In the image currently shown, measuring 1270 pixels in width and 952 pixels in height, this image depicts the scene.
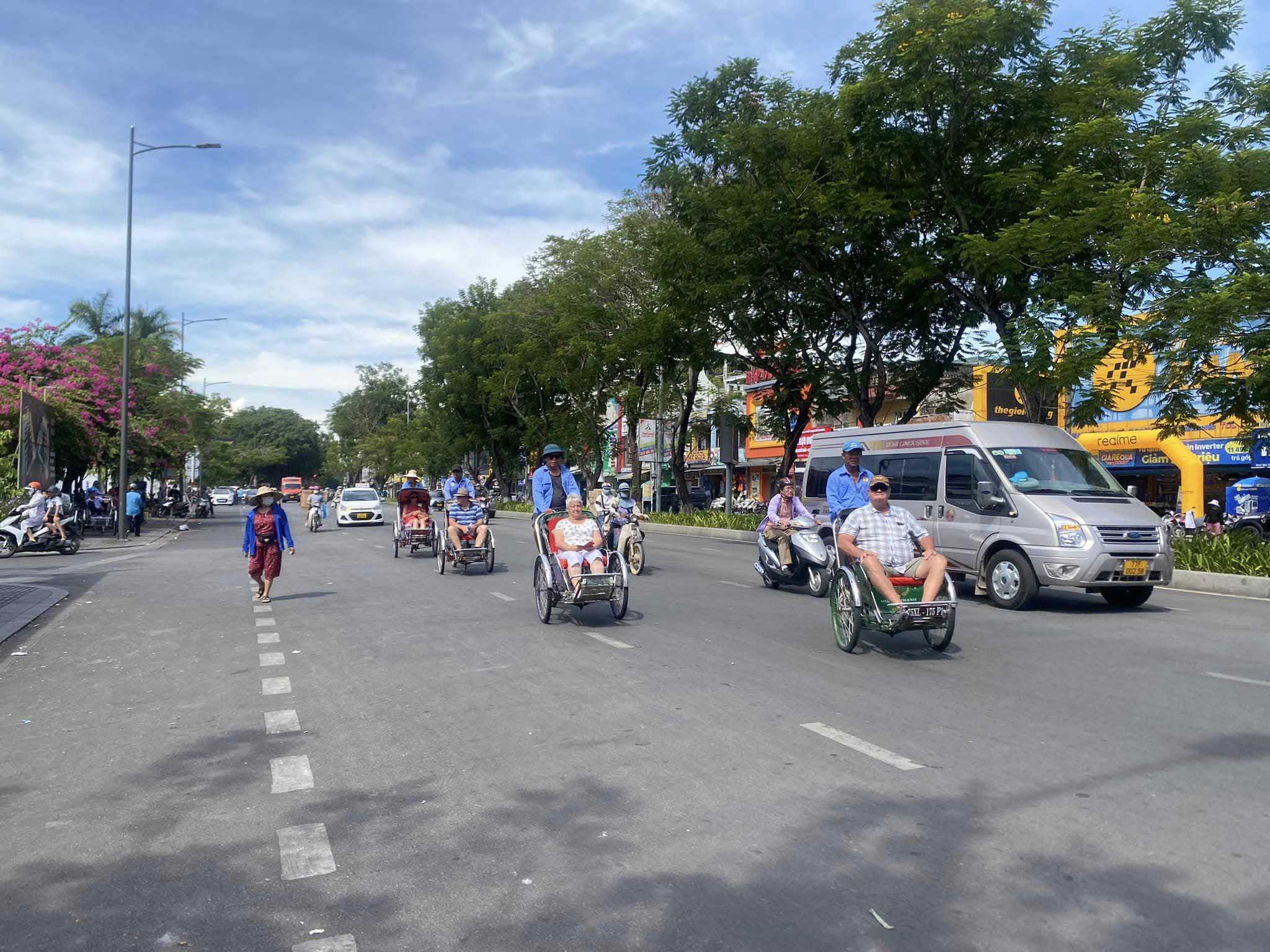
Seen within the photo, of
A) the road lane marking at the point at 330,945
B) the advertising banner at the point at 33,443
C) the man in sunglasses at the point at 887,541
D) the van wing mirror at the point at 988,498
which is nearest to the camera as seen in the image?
the road lane marking at the point at 330,945

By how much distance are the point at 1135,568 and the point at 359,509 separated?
1173 inches

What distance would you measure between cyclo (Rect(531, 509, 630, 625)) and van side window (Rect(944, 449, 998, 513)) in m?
4.87

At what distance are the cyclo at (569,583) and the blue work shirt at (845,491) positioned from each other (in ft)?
9.35

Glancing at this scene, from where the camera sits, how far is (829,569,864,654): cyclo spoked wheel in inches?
336

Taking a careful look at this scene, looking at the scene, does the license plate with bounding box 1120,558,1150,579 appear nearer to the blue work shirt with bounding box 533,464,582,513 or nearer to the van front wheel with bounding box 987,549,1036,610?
the van front wheel with bounding box 987,549,1036,610

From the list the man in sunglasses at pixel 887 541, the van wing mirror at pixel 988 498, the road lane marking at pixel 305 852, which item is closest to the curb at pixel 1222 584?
the van wing mirror at pixel 988 498

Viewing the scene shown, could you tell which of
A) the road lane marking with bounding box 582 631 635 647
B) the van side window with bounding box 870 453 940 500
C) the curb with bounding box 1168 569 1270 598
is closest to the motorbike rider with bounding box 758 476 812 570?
the van side window with bounding box 870 453 940 500

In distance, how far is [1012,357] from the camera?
18.5 metres

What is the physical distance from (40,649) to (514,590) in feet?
18.8

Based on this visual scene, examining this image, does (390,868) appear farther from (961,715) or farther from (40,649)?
(40,649)

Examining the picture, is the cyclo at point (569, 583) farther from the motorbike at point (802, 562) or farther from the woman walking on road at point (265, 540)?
the woman walking on road at point (265, 540)

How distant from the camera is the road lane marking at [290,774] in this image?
5074 millimetres

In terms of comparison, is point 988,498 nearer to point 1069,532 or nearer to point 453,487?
point 1069,532

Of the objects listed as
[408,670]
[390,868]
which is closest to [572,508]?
[408,670]
